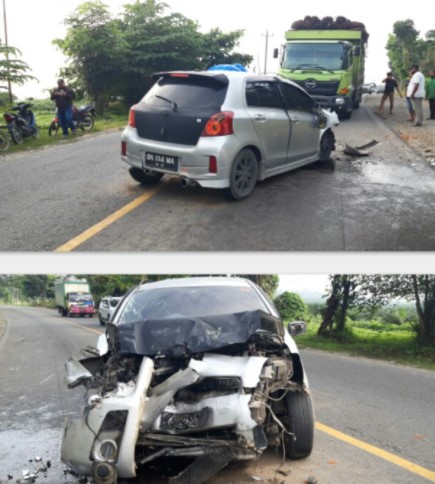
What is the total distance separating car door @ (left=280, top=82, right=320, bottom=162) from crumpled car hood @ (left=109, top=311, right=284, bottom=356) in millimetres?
1863

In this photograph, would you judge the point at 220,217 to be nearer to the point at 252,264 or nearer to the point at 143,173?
the point at 252,264

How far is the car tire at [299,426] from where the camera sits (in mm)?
4227

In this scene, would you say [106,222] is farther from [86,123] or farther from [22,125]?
[22,125]

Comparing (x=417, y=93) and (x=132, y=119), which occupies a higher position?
(x=417, y=93)

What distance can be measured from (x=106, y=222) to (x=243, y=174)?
46.3 inches

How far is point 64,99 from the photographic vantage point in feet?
15.4

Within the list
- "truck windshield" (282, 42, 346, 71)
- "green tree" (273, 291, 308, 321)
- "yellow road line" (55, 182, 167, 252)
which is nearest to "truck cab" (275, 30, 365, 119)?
"truck windshield" (282, 42, 346, 71)

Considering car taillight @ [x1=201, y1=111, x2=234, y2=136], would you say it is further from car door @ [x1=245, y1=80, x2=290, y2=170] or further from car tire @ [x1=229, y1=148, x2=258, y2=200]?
car door @ [x1=245, y1=80, x2=290, y2=170]

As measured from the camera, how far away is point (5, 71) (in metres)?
4.58

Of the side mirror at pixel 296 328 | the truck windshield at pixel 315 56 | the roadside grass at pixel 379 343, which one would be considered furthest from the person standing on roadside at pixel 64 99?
the roadside grass at pixel 379 343

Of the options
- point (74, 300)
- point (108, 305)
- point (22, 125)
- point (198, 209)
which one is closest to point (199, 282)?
point (198, 209)

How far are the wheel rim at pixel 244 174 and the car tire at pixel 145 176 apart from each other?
0.64 m

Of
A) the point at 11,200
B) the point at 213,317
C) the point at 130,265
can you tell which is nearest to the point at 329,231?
the point at 213,317

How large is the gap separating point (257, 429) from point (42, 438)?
92.2 inches
